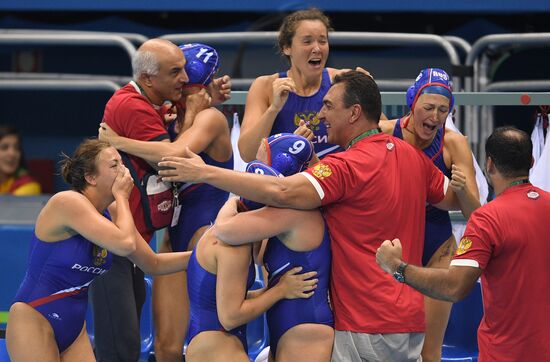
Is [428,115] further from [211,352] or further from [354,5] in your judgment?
[354,5]

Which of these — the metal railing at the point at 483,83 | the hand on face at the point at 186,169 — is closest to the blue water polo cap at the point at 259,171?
the hand on face at the point at 186,169

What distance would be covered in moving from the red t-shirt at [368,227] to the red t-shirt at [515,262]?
340 millimetres

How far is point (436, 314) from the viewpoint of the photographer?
5379 mm

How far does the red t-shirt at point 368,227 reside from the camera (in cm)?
445

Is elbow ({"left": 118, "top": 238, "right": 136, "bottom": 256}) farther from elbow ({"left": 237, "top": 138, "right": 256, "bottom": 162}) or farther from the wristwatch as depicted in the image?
the wristwatch

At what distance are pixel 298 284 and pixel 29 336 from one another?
1322mm

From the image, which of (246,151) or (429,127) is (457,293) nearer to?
(429,127)

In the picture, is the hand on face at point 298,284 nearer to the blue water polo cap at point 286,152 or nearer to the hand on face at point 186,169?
the blue water polo cap at point 286,152

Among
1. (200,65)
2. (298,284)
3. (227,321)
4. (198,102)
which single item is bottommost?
(227,321)

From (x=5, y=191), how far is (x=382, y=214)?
4.88m

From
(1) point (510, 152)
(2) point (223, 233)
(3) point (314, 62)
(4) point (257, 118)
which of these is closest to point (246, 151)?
(4) point (257, 118)

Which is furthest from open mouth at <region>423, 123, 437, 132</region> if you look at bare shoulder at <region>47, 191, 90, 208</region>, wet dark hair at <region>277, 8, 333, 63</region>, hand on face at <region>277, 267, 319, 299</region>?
bare shoulder at <region>47, 191, 90, 208</region>

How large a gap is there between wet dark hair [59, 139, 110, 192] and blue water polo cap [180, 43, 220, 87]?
63 cm

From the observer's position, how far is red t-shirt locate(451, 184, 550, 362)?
422 centimetres
